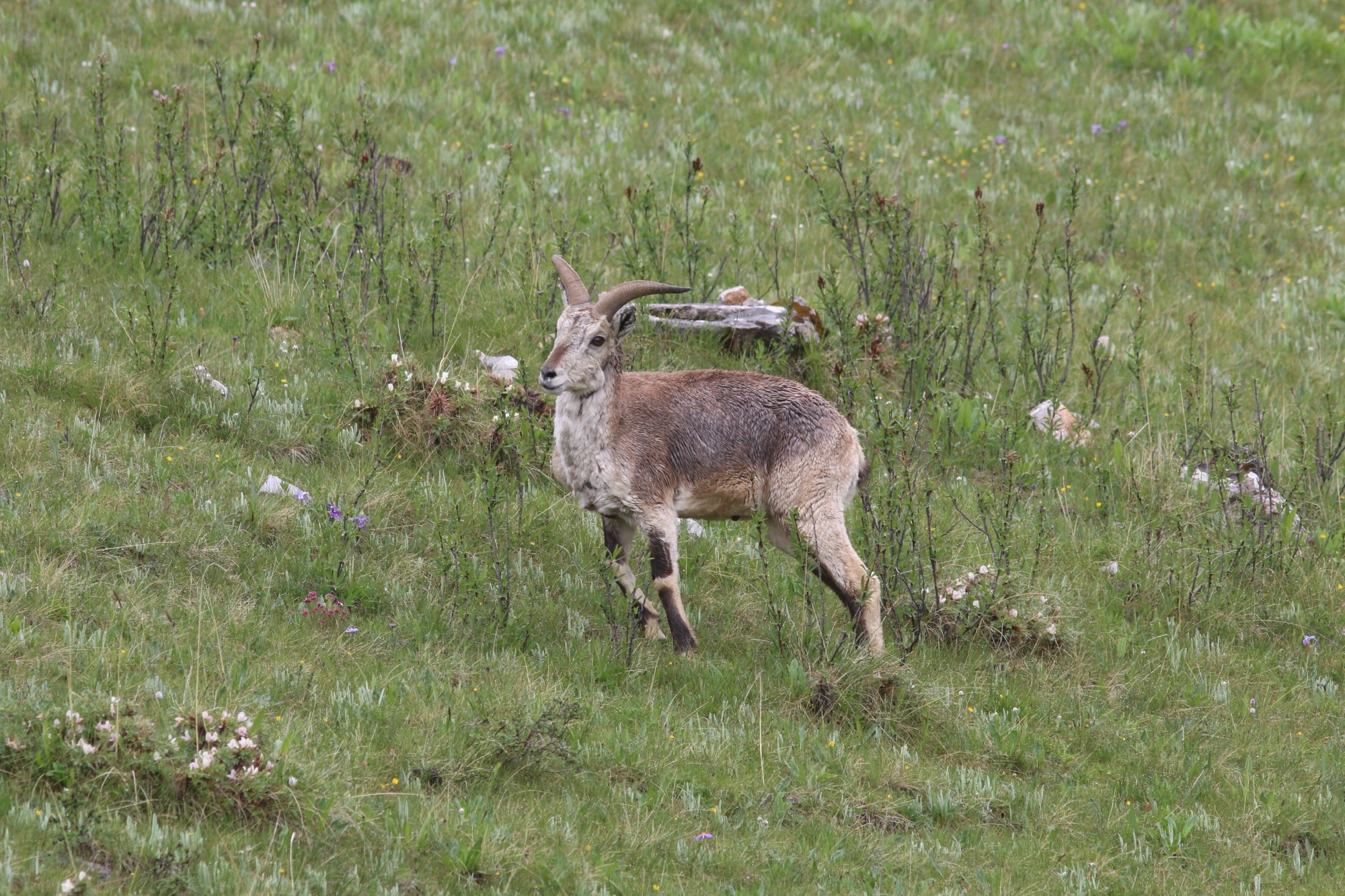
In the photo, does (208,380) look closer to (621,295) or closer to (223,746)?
(621,295)

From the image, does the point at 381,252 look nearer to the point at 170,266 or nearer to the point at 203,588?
the point at 170,266

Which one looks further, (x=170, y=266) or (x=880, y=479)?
(x=170, y=266)

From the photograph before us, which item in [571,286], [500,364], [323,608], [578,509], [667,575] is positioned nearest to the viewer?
[323,608]

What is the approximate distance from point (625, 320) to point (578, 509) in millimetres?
1907

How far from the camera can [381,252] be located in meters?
11.8

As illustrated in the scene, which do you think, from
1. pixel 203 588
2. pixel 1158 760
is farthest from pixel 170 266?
pixel 1158 760

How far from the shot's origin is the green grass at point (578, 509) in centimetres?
627

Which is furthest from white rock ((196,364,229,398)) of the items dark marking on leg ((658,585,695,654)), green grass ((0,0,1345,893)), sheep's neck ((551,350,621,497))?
dark marking on leg ((658,585,695,654))

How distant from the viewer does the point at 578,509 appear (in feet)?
32.1

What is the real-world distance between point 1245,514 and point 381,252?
7381mm

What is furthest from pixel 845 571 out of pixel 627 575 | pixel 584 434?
pixel 584 434

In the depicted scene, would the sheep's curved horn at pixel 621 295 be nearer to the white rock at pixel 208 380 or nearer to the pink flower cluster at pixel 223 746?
the white rock at pixel 208 380

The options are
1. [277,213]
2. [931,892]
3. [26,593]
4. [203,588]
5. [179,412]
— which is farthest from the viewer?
[277,213]

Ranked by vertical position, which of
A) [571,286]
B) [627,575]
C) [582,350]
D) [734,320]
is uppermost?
[571,286]
